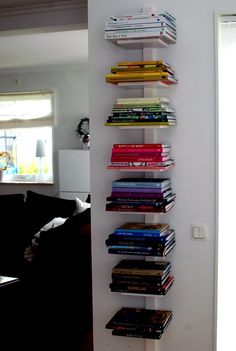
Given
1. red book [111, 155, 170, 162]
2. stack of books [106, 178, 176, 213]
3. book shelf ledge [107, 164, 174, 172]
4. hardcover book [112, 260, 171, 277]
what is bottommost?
hardcover book [112, 260, 171, 277]

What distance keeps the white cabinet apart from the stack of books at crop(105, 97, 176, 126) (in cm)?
476

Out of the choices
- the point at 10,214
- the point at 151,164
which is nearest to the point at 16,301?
the point at 151,164

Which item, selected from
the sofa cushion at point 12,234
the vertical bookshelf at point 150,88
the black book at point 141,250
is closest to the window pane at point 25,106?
the sofa cushion at point 12,234

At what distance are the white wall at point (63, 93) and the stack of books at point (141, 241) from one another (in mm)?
5217

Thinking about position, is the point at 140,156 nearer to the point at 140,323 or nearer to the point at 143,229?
the point at 143,229

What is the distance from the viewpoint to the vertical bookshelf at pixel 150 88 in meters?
2.72

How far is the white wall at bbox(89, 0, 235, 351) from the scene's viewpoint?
2.82 meters

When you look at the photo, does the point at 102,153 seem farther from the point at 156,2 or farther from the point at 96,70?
the point at 156,2

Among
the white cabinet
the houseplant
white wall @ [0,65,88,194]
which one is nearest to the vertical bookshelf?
the white cabinet

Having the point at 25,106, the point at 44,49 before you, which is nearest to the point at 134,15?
the point at 44,49

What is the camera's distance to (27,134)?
8.46 m

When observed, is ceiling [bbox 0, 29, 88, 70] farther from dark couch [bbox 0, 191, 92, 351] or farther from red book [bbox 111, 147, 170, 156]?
red book [bbox 111, 147, 170, 156]
